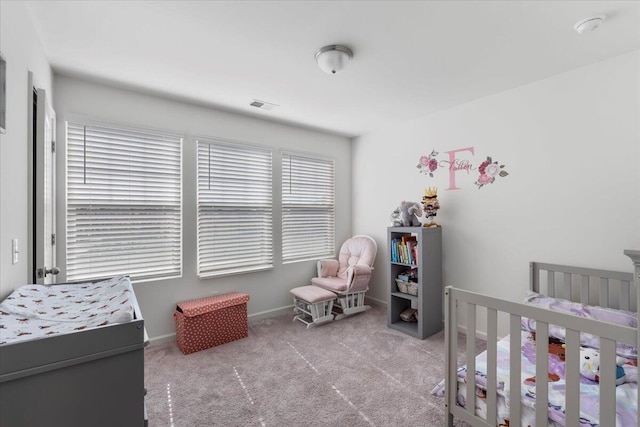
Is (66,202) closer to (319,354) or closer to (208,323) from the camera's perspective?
(208,323)

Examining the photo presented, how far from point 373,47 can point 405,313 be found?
2.75 meters

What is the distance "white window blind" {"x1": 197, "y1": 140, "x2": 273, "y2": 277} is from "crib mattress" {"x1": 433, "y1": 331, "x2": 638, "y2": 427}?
2.48 meters

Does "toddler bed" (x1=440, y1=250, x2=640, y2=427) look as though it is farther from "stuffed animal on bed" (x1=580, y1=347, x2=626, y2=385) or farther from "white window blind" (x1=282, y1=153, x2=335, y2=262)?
"white window blind" (x1=282, y1=153, x2=335, y2=262)

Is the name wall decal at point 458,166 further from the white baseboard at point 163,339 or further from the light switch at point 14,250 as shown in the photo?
the light switch at point 14,250

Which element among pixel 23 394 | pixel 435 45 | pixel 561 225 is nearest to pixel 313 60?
pixel 435 45

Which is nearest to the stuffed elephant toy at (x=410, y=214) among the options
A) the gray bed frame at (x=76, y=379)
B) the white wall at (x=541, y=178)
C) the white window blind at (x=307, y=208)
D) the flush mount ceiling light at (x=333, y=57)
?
the white wall at (x=541, y=178)

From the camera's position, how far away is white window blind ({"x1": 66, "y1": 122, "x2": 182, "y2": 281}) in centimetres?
251

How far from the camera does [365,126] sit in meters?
3.89

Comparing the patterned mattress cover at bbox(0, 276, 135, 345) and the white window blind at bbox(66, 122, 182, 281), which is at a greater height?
the white window blind at bbox(66, 122, 182, 281)

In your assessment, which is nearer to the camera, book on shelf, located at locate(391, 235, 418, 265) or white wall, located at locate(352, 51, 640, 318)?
white wall, located at locate(352, 51, 640, 318)

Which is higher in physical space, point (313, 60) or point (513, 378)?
point (313, 60)

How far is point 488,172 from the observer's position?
9.53ft

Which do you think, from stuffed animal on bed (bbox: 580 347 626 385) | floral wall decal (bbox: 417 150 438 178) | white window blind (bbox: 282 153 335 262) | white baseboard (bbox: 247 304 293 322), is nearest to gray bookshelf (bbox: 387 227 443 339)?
floral wall decal (bbox: 417 150 438 178)

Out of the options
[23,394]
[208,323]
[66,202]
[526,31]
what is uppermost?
[526,31]
